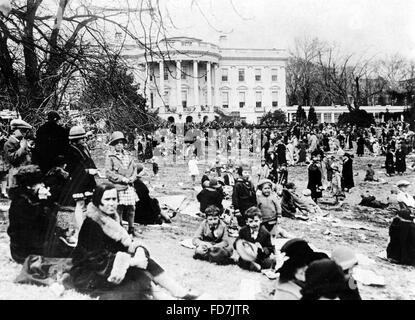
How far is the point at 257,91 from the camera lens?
1954 inches

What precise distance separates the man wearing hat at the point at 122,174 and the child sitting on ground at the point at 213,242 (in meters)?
0.93

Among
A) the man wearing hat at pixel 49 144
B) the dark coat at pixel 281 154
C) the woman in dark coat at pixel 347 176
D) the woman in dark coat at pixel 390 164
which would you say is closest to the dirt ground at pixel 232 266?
the man wearing hat at pixel 49 144

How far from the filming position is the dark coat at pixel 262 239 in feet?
17.4

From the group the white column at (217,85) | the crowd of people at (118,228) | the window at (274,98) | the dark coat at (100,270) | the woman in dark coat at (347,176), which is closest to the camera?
the crowd of people at (118,228)

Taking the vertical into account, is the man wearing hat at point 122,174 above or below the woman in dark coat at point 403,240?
above

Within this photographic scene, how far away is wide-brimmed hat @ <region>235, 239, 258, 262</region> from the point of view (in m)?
5.26

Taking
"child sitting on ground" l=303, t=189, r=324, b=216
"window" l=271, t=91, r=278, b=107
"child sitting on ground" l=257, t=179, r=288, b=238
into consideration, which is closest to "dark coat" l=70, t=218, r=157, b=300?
"child sitting on ground" l=257, t=179, r=288, b=238

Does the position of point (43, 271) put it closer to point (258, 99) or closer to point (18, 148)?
point (18, 148)

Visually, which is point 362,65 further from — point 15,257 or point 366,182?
point 15,257

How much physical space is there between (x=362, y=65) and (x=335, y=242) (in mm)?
15959

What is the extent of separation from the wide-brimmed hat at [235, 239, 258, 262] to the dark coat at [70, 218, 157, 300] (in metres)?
1.51

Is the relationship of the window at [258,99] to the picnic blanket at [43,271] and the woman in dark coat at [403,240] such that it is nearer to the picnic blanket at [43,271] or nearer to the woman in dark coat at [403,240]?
the woman in dark coat at [403,240]

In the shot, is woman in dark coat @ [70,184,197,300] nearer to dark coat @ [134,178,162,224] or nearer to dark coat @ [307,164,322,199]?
dark coat @ [134,178,162,224]
